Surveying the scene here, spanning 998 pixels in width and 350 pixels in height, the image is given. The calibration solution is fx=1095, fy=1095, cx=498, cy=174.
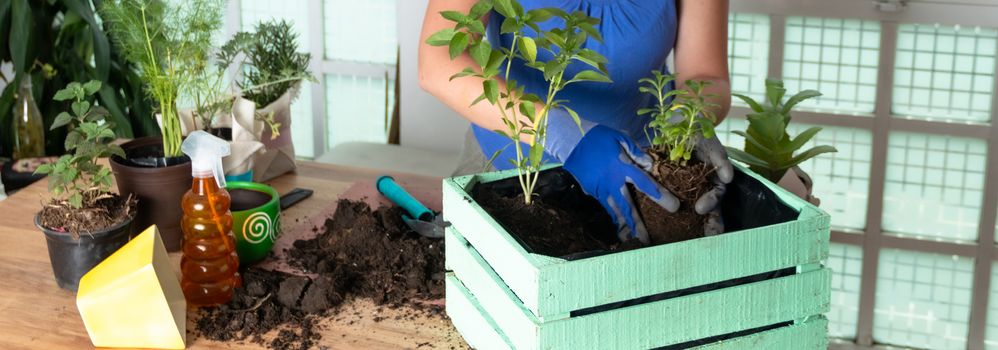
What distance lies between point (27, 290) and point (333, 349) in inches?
→ 19.3

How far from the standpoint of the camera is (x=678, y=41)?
1.93 meters

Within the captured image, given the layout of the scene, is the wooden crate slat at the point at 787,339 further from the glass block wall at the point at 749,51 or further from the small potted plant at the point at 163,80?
the glass block wall at the point at 749,51

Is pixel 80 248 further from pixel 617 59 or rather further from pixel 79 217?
pixel 617 59

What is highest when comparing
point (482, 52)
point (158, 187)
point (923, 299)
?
point (482, 52)

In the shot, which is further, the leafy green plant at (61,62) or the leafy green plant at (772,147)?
the leafy green plant at (61,62)

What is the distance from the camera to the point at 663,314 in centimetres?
116

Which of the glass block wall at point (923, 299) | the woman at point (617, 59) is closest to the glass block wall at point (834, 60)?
the glass block wall at point (923, 299)

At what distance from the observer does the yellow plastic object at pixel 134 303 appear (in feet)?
4.45

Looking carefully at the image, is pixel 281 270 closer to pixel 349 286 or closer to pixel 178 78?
pixel 349 286

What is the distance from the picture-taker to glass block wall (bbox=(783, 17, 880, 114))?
9.85ft

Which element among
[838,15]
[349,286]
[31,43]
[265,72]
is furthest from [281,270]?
[838,15]

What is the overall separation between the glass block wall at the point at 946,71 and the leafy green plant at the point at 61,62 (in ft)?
6.66

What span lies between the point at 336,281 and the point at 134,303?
0.92ft

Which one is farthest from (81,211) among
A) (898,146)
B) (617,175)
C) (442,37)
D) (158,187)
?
(898,146)
